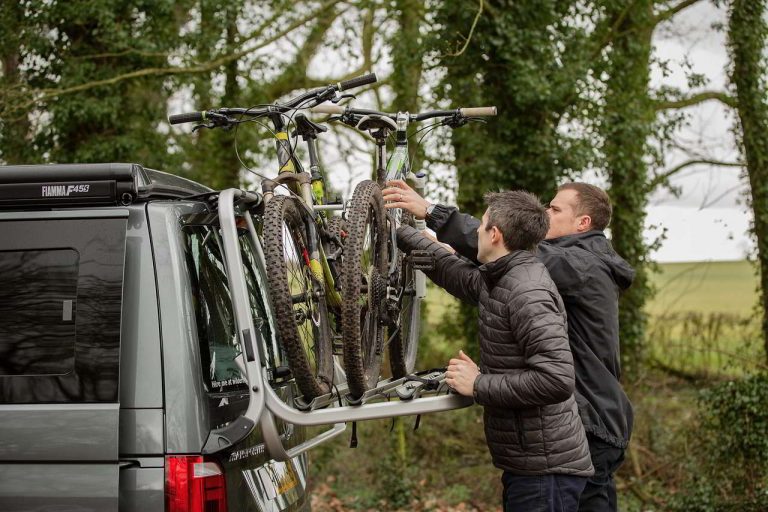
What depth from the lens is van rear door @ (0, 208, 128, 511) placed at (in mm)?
3141

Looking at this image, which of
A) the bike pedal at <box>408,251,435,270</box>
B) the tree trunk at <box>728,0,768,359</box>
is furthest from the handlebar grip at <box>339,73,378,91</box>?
the tree trunk at <box>728,0,768,359</box>

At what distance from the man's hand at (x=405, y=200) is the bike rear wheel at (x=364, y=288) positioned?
0.19 m

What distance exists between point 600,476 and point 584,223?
1213 mm

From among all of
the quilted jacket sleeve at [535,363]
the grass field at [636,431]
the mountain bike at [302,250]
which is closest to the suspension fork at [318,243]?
the mountain bike at [302,250]

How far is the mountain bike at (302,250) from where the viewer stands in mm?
3383

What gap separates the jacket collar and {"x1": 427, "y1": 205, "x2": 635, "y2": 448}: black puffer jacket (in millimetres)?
425

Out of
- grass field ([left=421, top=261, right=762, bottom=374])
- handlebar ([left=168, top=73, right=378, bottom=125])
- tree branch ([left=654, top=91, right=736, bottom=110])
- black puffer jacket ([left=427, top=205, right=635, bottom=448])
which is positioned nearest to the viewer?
black puffer jacket ([left=427, top=205, right=635, bottom=448])

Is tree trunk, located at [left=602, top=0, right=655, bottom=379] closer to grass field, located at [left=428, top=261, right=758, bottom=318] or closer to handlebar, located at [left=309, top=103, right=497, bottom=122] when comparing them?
grass field, located at [left=428, top=261, right=758, bottom=318]

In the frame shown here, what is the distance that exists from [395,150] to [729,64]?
7.87m

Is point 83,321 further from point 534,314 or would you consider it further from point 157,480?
point 534,314

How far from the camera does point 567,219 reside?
4621mm

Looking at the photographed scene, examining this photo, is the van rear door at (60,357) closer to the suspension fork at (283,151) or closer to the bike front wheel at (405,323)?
the suspension fork at (283,151)

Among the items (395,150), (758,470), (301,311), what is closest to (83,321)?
(301,311)

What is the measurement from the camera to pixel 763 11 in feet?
36.0
